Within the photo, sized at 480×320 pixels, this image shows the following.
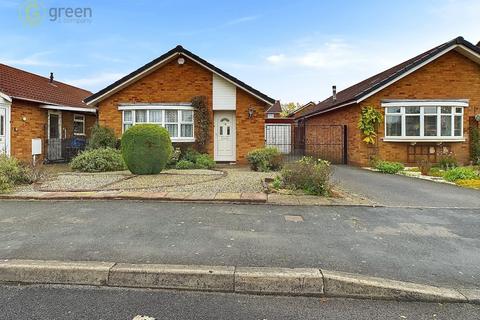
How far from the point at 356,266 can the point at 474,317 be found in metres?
1.22

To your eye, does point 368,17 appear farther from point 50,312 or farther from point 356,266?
point 50,312

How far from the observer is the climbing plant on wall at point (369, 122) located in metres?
15.9

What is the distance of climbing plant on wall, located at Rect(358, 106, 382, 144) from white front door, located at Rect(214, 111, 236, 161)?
5832 millimetres

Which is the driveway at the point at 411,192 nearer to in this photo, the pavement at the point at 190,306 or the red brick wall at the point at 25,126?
the pavement at the point at 190,306

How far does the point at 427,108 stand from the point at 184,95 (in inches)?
430

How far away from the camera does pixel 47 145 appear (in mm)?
17938

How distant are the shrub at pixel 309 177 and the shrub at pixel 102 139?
9670 millimetres

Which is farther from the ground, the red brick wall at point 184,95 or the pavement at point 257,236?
the red brick wall at point 184,95

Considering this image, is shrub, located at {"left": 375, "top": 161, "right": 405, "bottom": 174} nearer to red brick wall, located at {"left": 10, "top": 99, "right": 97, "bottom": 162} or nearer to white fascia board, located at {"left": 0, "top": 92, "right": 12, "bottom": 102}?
red brick wall, located at {"left": 10, "top": 99, "right": 97, "bottom": 162}

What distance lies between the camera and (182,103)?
1639 centimetres

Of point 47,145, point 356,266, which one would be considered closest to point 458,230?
point 356,266

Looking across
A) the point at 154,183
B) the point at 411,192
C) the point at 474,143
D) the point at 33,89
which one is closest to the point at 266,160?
the point at 154,183

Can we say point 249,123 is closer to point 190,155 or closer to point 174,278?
point 190,155

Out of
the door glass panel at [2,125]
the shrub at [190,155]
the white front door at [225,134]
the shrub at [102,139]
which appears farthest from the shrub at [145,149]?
the door glass panel at [2,125]
